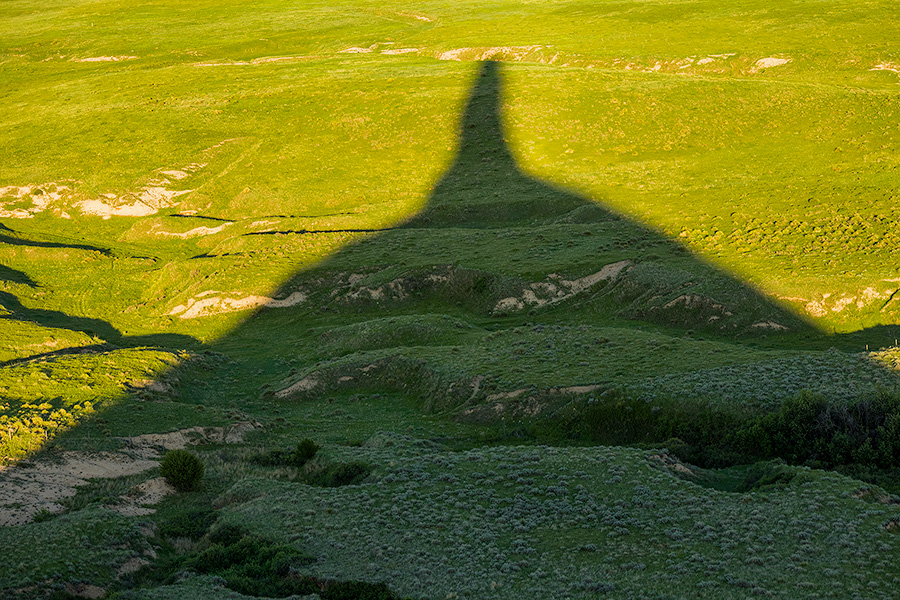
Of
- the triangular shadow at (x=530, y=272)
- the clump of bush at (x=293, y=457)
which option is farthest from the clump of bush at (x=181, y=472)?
the triangular shadow at (x=530, y=272)

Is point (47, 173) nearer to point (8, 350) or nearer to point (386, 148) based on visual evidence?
point (386, 148)

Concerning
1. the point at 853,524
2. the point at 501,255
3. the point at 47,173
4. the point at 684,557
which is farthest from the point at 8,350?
the point at 47,173

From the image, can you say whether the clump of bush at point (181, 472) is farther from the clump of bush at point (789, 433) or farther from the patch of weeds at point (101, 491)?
the clump of bush at point (789, 433)

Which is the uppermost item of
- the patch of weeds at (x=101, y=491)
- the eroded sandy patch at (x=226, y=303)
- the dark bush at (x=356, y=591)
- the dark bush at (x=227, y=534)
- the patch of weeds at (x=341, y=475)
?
the dark bush at (x=356, y=591)

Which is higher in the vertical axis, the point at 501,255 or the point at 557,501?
the point at 557,501

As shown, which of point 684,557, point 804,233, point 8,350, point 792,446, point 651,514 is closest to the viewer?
point 684,557

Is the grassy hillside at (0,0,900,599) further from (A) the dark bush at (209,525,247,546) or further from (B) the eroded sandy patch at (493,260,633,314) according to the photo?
(B) the eroded sandy patch at (493,260,633,314)
